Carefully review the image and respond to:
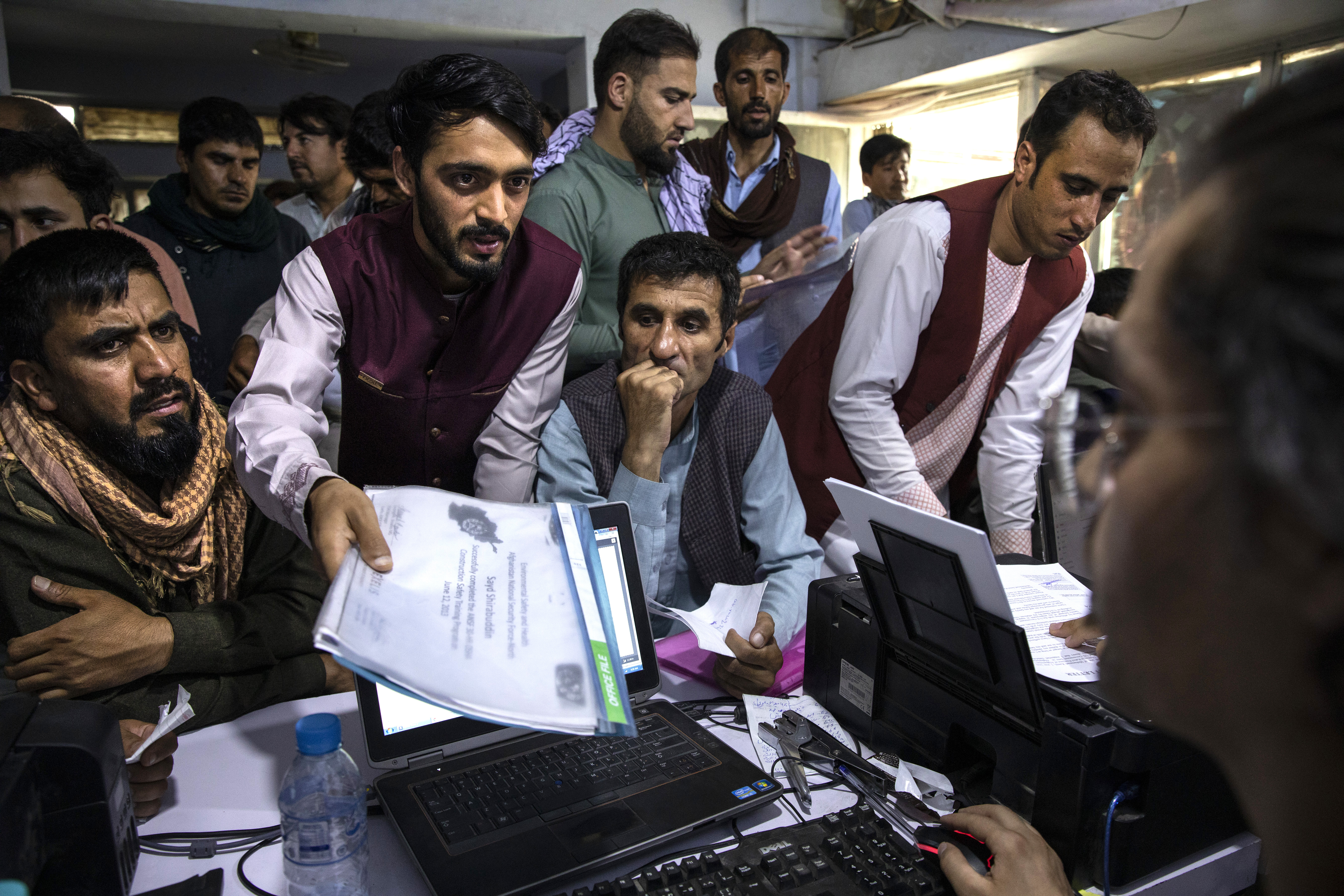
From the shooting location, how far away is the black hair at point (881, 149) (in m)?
4.55

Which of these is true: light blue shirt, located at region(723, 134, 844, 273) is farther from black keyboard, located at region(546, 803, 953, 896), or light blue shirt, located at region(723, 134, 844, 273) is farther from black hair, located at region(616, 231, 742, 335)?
black keyboard, located at region(546, 803, 953, 896)

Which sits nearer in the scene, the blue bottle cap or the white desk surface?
the blue bottle cap

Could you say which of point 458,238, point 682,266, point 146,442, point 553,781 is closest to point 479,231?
point 458,238

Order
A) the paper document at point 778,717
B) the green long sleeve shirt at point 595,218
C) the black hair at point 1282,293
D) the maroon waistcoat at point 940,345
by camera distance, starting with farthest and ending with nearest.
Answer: the green long sleeve shirt at point 595,218 < the maroon waistcoat at point 940,345 < the paper document at point 778,717 < the black hair at point 1282,293

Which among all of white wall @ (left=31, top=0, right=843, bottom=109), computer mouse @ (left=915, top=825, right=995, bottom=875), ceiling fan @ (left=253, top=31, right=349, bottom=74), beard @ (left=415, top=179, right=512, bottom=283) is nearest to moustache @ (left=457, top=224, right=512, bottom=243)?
beard @ (left=415, top=179, right=512, bottom=283)

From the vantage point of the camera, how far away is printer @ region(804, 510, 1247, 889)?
911 mm

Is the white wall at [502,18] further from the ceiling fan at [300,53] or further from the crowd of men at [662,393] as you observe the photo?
the crowd of men at [662,393]

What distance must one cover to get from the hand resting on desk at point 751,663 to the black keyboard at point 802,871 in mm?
374

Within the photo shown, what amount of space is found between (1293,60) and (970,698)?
14.9 ft

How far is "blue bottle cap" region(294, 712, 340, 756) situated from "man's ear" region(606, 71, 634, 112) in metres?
2.01

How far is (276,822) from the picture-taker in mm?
1045

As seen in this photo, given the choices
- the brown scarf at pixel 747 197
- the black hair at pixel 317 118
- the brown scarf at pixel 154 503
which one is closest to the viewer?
Result: the brown scarf at pixel 154 503

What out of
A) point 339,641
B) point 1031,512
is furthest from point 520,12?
point 339,641

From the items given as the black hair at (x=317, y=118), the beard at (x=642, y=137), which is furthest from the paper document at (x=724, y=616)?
the black hair at (x=317, y=118)
